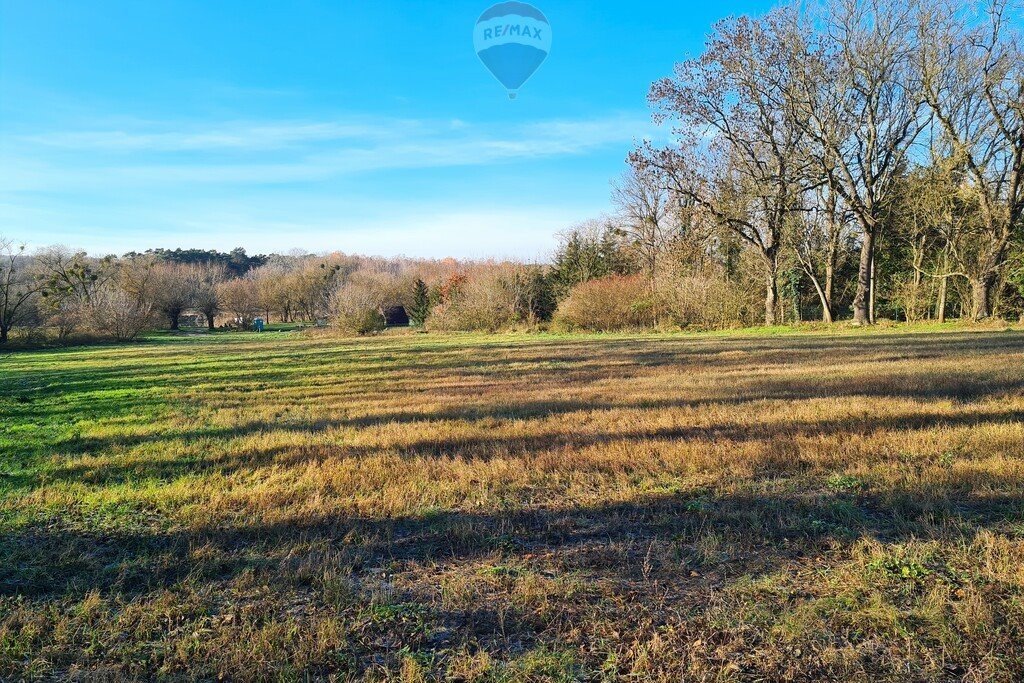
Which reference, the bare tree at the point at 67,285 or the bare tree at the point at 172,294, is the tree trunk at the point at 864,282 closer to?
the bare tree at the point at 67,285

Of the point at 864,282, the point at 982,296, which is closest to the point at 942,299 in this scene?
the point at 982,296

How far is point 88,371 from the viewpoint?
1781cm

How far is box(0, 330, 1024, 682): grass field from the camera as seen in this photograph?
110 inches

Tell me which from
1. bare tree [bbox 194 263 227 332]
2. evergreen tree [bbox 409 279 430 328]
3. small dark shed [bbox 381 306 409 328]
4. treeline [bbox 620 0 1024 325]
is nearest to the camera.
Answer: treeline [bbox 620 0 1024 325]

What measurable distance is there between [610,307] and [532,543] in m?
31.1

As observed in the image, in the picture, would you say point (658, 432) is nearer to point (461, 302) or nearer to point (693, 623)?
point (693, 623)

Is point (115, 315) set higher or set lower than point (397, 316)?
higher

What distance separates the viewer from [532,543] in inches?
160

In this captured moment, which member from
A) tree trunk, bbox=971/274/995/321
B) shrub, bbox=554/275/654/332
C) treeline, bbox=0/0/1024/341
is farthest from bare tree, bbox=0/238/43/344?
tree trunk, bbox=971/274/995/321

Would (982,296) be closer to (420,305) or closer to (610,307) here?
(610,307)

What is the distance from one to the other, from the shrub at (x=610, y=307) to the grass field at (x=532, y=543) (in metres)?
25.3

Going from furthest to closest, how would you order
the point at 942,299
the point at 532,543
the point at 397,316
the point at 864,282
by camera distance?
the point at 397,316
the point at 942,299
the point at 864,282
the point at 532,543

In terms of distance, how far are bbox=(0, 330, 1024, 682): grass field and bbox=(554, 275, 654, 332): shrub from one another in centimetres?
2528

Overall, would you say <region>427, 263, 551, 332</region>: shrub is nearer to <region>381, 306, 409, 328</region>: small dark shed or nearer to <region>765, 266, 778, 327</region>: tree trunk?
<region>765, 266, 778, 327</region>: tree trunk
